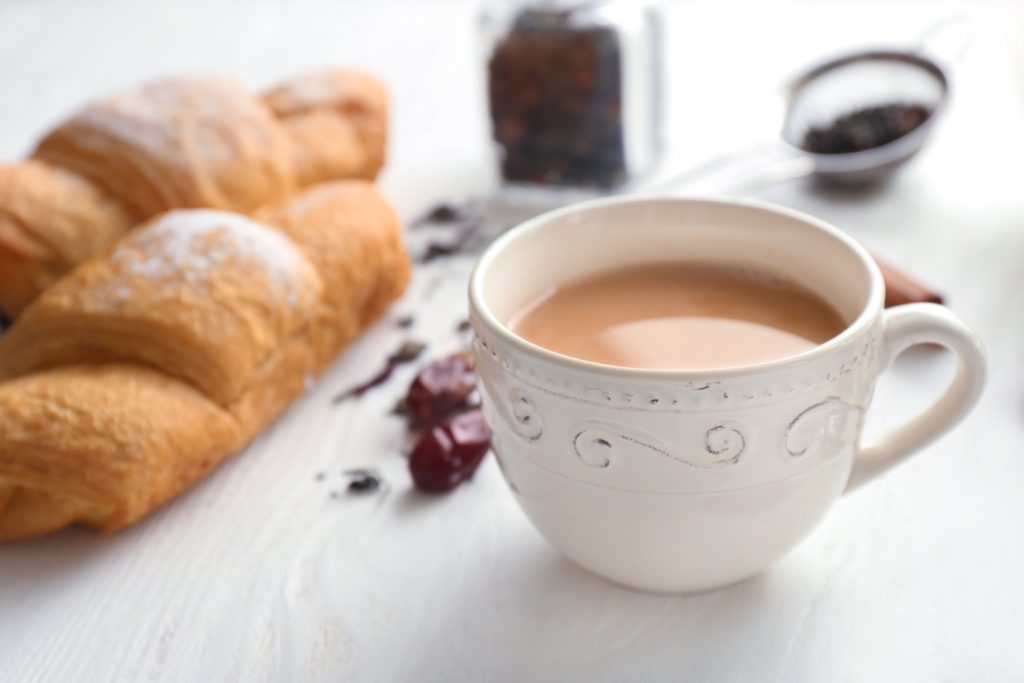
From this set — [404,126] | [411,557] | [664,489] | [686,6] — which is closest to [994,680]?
→ [664,489]

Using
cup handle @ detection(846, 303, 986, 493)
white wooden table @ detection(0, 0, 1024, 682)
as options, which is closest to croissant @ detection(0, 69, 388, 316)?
white wooden table @ detection(0, 0, 1024, 682)

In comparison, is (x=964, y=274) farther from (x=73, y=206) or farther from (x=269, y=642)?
(x=73, y=206)

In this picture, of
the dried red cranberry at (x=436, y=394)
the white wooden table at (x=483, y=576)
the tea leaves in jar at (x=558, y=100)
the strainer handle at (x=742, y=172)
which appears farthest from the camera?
the strainer handle at (x=742, y=172)

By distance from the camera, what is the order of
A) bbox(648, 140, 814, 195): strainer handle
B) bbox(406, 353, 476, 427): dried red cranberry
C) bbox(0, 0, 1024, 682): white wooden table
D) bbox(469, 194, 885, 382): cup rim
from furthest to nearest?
bbox(648, 140, 814, 195): strainer handle
bbox(406, 353, 476, 427): dried red cranberry
bbox(0, 0, 1024, 682): white wooden table
bbox(469, 194, 885, 382): cup rim

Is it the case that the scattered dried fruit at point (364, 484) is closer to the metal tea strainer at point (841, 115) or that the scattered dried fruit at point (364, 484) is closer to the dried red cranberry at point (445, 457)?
the dried red cranberry at point (445, 457)

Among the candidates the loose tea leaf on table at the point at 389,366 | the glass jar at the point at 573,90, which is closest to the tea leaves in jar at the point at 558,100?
the glass jar at the point at 573,90

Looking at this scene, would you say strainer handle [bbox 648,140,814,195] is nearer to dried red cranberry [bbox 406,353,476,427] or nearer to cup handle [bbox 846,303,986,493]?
dried red cranberry [bbox 406,353,476,427]
